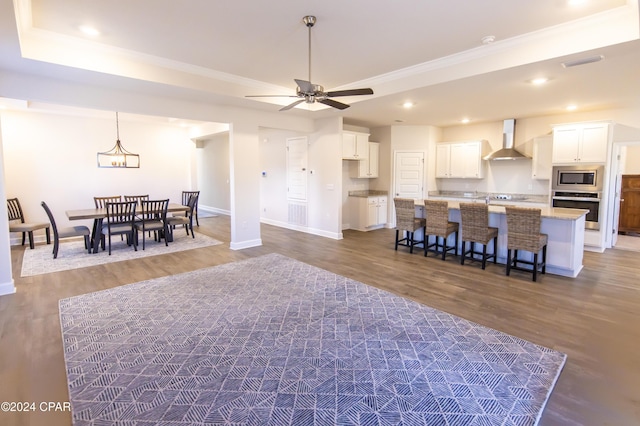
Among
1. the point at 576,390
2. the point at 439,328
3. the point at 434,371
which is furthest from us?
the point at 439,328

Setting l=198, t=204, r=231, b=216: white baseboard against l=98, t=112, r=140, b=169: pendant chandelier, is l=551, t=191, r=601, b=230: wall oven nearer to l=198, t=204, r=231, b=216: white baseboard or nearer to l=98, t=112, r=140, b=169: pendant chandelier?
l=198, t=204, r=231, b=216: white baseboard

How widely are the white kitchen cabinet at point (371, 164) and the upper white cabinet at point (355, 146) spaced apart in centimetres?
19

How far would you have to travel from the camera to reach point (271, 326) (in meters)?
3.18

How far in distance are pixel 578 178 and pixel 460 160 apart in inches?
98.0

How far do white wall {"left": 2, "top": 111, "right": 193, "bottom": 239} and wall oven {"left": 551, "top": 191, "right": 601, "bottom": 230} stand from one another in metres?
9.69

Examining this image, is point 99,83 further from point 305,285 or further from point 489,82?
point 489,82

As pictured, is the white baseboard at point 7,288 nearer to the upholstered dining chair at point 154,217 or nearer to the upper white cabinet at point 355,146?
the upholstered dining chair at point 154,217

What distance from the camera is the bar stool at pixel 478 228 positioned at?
4.90m

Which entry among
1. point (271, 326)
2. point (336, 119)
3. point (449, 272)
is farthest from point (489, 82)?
point (271, 326)

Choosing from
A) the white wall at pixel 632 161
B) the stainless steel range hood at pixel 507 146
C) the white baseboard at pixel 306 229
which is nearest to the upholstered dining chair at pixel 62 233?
the white baseboard at pixel 306 229

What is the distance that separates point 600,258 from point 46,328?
8020mm

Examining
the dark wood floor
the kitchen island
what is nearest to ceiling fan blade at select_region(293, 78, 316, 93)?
the dark wood floor

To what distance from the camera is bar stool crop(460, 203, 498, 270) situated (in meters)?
4.90

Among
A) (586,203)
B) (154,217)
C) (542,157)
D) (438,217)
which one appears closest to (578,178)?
(586,203)
